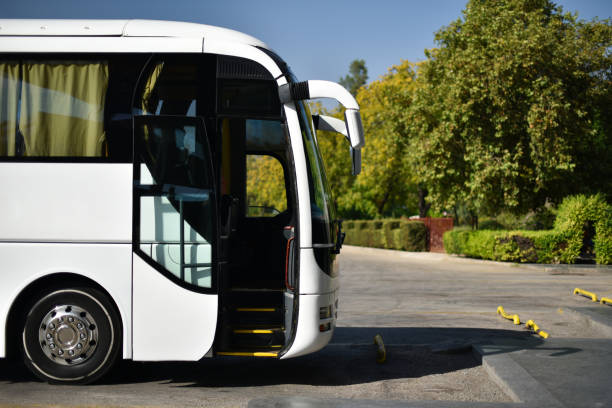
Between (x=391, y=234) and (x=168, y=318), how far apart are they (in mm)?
34384

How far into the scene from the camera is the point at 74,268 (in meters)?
6.38

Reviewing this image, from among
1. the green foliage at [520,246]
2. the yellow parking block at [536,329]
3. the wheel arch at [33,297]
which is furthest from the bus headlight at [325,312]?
the green foliage at [520,246]

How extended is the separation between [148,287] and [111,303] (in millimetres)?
420

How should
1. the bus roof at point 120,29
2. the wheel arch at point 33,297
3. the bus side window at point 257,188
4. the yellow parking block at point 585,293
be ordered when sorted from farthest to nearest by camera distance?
the yellow parking block at point 585,293 < the bus side window at point 257,188 < the bus roof at point 120,29 < the wheel arch at point 33,297

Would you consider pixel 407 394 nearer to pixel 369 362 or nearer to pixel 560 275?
pixel 369 362

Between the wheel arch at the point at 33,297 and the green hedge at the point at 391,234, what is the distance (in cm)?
3179

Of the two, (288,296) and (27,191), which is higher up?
(27,191)

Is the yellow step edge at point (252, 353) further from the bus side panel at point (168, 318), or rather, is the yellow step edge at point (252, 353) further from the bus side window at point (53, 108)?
the bus side window at point (53, 108)

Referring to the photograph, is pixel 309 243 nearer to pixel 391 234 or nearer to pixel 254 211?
pixel 254 211

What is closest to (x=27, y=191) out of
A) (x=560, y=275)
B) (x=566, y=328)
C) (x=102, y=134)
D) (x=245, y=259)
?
(x=102, y=134)

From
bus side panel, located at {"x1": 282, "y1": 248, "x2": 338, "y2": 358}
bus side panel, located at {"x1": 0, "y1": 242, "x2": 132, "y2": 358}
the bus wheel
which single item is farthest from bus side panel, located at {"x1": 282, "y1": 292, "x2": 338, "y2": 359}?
the bus wheel

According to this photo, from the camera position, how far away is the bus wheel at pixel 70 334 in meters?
6.42

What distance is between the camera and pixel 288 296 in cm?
657

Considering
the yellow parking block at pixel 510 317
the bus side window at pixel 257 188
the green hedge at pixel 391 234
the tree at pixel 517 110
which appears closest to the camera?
the bus side window at pixel 257 188
